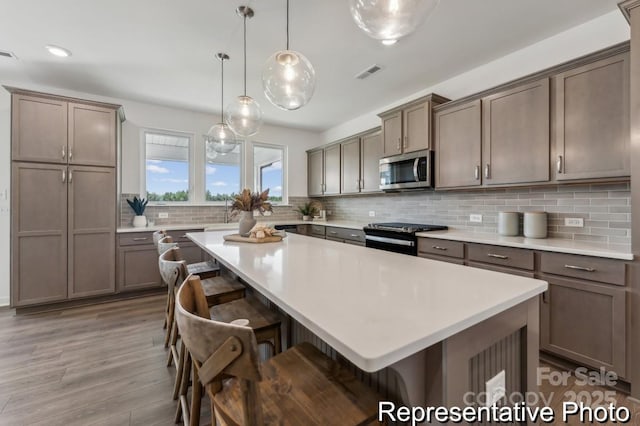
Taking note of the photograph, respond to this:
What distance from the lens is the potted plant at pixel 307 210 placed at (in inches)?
217

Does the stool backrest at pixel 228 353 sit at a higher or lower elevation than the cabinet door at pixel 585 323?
higher

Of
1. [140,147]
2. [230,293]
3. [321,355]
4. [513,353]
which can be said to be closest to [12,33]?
[140,147]

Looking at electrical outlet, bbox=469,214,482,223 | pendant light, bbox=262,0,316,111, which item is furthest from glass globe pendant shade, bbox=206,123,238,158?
electrical outlet, bbox=469,214,482,223

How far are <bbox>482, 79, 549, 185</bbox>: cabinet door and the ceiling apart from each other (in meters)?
0.56

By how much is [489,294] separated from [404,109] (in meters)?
3.05

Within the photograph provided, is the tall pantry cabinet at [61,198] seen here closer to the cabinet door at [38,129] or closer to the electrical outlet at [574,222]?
the cabinet door at [38,129]

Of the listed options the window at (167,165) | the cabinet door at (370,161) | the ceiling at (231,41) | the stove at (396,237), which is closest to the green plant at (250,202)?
the ceiling at (231,41)

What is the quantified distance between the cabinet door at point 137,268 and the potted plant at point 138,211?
409 millimetres

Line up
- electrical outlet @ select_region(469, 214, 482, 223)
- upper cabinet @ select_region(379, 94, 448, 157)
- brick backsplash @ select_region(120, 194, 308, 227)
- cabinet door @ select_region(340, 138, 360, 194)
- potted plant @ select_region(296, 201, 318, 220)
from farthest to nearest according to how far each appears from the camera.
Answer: potted plant @ select_region(296, 201, 318, 220) → cabinet door @ select_region(340, 138, 360, 194) → brick backsplash @ select_region(120, 194, 308, 227) → upper cabinet @ select_region(379, 94, 448, 157) → electrical outlet @ select_region(469, 214, 482, 223)

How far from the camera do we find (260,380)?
60cm

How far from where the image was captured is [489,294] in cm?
95

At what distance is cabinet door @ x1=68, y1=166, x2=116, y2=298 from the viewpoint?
331 centimetres

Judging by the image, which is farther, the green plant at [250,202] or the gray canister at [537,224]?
the gray canister at [537,224]

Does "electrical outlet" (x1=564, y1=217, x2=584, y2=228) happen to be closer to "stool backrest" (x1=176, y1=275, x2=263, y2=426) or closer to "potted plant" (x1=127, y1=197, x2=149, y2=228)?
"stool backrest" (x1=176, y1=275, x2=263, y2=426)
